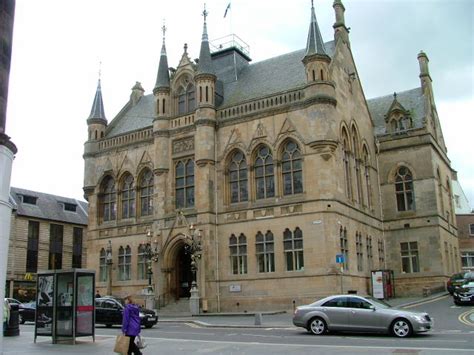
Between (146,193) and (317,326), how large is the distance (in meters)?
24.7

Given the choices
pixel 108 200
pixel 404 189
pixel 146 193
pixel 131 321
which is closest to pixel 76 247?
pixel 108 200

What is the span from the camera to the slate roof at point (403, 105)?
45719mm

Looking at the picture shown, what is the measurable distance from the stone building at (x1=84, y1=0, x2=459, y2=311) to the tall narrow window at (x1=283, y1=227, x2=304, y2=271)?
0.29 feet

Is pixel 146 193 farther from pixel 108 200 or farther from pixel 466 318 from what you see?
pixel 466 318

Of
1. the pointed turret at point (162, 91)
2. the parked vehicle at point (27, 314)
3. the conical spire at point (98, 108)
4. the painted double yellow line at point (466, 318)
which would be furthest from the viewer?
the conical spire at point (98, 108)

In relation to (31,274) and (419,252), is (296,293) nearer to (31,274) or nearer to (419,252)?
(419,252)

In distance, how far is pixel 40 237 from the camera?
60000 mm

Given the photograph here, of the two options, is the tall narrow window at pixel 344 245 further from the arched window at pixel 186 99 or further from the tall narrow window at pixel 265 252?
the arched window at pixel 186 99

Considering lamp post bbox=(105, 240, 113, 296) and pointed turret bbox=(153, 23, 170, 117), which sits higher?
pointed turret bbox=(153, 23, 170, 117)

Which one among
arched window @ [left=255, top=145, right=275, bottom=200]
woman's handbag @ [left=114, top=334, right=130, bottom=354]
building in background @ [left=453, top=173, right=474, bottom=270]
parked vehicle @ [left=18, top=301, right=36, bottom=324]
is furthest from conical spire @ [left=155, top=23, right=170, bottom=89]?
building in background @ [left=453, top=173, right=474, bottom=270]

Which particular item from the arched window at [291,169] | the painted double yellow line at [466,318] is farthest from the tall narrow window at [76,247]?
the painted double yellow line at [466,318]

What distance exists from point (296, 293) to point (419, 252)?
1335 centimetres

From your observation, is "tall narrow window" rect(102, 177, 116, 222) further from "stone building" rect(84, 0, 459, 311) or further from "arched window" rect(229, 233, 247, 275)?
"arched window" rect(229, 233, 247, 275)

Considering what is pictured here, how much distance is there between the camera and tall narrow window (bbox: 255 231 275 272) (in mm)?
35219
